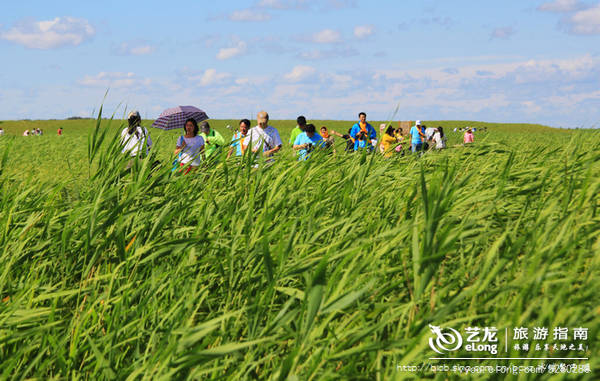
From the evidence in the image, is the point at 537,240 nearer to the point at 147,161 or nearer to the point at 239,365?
the point at 239,365

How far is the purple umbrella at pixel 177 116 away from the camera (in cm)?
1003

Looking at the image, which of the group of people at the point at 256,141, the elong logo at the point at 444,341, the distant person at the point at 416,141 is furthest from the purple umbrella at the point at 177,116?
the elong logo at the point at 444,341

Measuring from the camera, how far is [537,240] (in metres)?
2.44

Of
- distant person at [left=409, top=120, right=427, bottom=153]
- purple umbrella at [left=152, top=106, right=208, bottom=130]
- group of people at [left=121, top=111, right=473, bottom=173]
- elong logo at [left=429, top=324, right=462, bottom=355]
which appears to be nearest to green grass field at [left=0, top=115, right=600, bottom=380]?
elong logo at [left=429, top=324, right=462, bottom=355]

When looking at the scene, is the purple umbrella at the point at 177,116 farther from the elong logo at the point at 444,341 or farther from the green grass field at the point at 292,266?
the elong logo at the point at 444,341

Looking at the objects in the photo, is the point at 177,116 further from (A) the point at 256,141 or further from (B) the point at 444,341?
(B) the point at 444,341

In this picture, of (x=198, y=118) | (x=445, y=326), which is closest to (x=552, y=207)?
(x=445, y=326)

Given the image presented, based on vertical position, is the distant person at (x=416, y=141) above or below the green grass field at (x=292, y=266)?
above

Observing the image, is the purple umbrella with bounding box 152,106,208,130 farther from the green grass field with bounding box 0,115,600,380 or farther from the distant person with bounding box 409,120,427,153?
the green grass field with bounding box 0,115,600,380

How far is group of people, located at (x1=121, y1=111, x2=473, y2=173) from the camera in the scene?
175 inches

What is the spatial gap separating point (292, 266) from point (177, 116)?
8.04 meters

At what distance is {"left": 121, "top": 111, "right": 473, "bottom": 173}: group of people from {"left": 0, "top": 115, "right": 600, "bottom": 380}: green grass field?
204 millimetres

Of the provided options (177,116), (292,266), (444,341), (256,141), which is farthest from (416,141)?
(177,116)

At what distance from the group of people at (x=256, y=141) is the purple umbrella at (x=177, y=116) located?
1.06 metres
